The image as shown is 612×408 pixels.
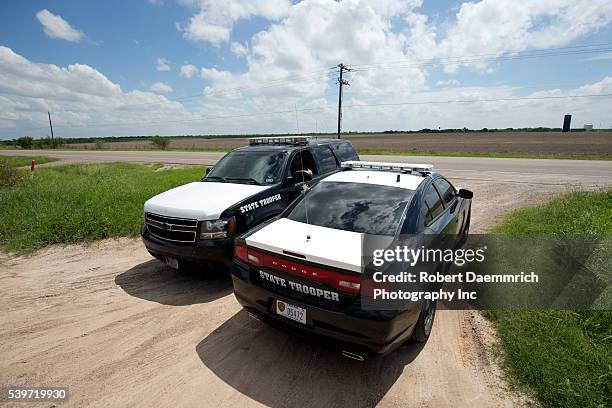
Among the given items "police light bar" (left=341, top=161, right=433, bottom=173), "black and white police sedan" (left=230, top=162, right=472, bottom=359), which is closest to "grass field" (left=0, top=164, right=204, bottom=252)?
"black and white police sedan" (left=230, top=162, right=472, bottom=359)

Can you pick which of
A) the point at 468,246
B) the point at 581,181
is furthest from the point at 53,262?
the point at 581,181

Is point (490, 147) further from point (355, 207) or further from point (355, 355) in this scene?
point (355, 355)

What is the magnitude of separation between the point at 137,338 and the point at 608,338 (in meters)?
4.58

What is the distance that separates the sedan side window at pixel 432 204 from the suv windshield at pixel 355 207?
0.93 feet

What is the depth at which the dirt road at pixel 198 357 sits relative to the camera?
2527 mm

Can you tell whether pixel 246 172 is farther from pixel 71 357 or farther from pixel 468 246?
pixel 468 246

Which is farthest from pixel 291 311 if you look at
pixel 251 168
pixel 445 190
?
pixel 251 168

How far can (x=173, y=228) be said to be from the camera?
406 centimetres

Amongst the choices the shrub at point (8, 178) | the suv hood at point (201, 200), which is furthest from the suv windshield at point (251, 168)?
the shrub at point (8, 178)

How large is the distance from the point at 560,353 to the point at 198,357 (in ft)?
10.7

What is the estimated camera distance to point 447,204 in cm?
395

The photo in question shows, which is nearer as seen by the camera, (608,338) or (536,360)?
(536,360)

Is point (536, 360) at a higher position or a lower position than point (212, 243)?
lower

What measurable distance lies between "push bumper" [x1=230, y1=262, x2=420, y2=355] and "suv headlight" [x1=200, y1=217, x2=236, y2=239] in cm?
140
